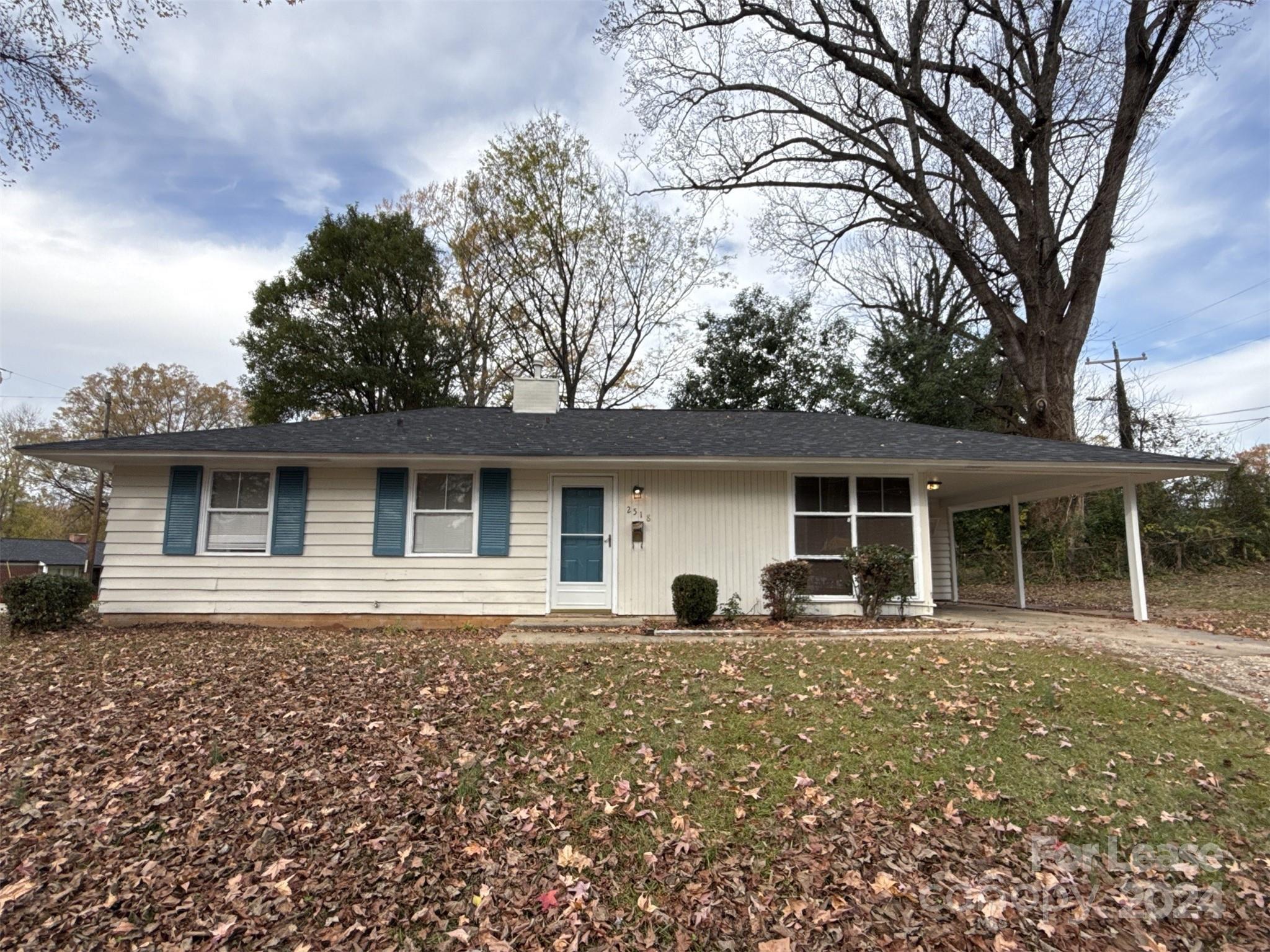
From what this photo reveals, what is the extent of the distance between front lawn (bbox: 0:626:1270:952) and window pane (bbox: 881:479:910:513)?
13.6 feet

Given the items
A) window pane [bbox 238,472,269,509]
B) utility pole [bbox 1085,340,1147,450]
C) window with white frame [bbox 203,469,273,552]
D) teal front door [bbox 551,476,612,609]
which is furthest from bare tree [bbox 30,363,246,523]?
utility pole [bbox 1085,340,1147,450]

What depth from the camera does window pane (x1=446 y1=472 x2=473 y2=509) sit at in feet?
31.2

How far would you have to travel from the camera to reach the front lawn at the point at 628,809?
281cm

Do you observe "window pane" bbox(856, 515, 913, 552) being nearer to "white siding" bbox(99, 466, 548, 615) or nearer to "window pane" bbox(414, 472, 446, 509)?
"white siding" bbox(99, 466, 548, 615)

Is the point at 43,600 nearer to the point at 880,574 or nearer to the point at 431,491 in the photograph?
the point at 431,491

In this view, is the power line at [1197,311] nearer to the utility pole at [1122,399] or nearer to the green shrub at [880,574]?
the utility pole at [1122,399]

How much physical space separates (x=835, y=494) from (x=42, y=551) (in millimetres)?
38041

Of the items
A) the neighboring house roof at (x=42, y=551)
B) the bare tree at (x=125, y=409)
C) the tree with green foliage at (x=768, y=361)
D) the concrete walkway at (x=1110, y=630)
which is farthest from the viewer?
the neighboring house roof at (x=42, y=551)

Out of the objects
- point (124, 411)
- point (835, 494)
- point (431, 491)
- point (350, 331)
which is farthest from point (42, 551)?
point (835, 494)

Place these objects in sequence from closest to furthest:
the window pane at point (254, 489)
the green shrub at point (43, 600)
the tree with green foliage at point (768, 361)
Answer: the green shrub at point (43, 600) < the window pane at point (254, 489) < the tree with green foliage at point (768, 361)

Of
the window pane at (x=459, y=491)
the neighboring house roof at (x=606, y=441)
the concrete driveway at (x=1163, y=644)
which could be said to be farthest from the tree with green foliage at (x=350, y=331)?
the concrete driveway at (x=1163, y=644)

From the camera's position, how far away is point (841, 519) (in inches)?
380

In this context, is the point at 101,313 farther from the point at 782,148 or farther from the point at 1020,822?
the point at 1020,822

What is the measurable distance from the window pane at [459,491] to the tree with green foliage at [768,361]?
12478 millimetres
